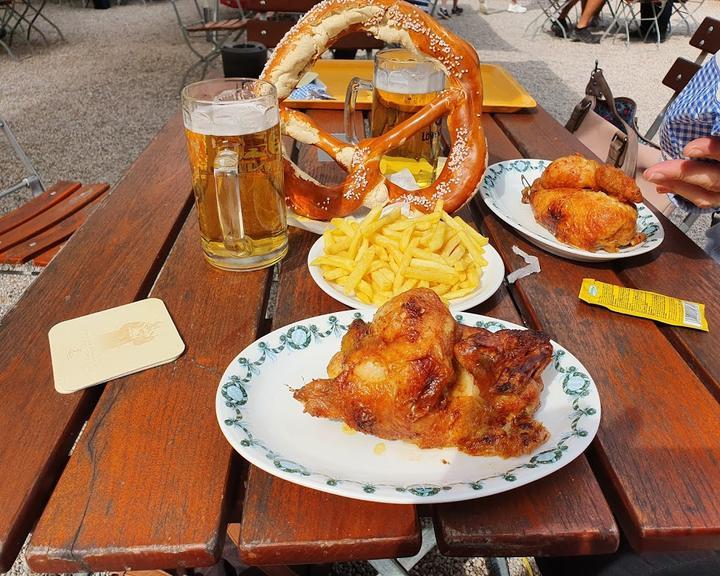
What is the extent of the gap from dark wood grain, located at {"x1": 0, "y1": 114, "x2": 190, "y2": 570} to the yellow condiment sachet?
3.97 ft

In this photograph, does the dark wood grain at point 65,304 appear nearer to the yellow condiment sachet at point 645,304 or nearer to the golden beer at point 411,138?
the golden beer at point 411,138

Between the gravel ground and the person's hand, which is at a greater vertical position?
the person's hand

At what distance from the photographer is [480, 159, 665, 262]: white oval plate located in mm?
1698

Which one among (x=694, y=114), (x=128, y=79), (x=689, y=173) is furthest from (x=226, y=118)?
(x=128, y=79)

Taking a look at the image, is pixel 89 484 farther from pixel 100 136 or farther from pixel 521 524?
pixel 100 136

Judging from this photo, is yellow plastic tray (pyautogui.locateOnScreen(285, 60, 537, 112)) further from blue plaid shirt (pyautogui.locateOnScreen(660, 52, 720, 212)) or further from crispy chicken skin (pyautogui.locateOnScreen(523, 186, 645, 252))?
crispy chicken skin (pyautogui.locateOnScreen(523, 186, 645, 252))

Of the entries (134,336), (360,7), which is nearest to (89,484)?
(134,336)

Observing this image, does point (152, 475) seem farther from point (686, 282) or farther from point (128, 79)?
point (128, 79)

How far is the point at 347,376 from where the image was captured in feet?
3.33

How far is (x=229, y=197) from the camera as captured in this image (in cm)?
146

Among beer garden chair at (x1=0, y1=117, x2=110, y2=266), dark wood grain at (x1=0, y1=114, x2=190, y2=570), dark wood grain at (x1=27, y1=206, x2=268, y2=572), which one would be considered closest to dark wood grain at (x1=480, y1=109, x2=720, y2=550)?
dark wood grain at (x1=27, y1=206, x2=268, y2=572)

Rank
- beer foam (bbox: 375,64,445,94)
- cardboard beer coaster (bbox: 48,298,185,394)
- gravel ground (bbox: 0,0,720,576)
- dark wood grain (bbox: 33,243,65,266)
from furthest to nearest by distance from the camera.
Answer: gravel ground (bbox: 0,0,720,576) → dark wood grain (bbox: 33,243,65,266) → beer foam (bbox: 375,64,445,94) → cardboard beer coaster (bbox: 48,298,185,394)

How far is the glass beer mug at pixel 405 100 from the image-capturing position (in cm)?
195

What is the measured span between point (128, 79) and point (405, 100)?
6.50 meters
